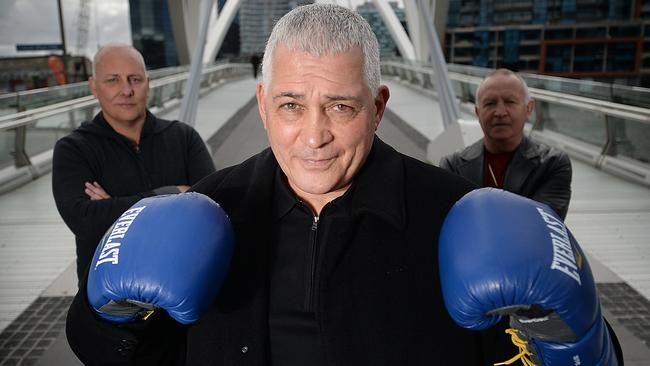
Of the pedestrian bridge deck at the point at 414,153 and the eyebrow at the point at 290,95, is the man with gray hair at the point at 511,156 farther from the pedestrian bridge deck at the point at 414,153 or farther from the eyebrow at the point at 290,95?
the eyebrow at the point at 290,95

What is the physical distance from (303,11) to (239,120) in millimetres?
7168

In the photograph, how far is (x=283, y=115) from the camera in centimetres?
138

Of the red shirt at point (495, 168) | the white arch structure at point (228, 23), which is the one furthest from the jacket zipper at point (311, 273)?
the white arch structure at point (228, 23)

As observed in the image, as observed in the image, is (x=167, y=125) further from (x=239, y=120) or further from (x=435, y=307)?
(x=239, y=120)

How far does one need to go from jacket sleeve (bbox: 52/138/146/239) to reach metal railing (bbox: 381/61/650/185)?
5.26 m

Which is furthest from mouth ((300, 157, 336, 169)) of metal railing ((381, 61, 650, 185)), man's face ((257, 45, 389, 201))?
metal railing ((381, 61, 650, 185))

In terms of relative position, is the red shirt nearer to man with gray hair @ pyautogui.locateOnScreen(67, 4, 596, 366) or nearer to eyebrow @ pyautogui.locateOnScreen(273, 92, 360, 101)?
man with gray hair @ pyautogui.locateOnScreen(67, 4, 596, 366)

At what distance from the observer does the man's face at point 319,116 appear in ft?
4.27

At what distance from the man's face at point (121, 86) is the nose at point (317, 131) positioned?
1.41 metres

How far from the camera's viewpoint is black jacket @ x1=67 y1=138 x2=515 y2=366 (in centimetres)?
135

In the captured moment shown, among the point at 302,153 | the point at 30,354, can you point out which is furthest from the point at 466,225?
the point at 30,354

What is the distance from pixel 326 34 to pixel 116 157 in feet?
4.82

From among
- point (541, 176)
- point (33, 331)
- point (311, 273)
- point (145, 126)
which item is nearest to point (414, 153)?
point (541, 176)

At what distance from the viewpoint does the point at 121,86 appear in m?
2.52
